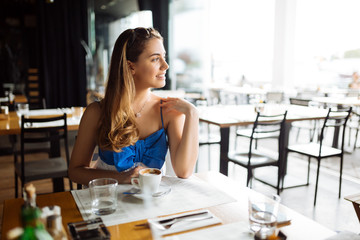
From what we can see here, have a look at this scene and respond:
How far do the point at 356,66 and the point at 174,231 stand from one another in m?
7.19

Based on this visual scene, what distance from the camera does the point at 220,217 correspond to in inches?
37.3

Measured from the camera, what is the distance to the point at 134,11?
22.3 ft

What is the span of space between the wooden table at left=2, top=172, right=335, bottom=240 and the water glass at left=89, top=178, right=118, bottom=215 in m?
0.06

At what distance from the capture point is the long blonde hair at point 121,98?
138 centimetres

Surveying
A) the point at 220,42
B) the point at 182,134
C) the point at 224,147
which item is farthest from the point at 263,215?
the point at 220,42

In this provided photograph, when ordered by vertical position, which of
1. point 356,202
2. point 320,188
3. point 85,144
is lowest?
point 320,188

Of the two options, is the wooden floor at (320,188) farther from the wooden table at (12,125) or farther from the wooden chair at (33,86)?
the wooden chair at (33,86)

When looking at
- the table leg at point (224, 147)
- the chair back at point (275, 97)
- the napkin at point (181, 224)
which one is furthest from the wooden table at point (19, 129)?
the chair back at point (275, 97)

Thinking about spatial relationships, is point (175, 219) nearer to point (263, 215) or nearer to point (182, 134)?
point (263, 215)

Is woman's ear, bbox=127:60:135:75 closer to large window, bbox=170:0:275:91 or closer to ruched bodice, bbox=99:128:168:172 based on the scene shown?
ruched bodice, bbox=99:128:168:172

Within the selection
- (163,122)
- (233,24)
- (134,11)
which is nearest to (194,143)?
(163,122)

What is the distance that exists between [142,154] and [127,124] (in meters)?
0.16

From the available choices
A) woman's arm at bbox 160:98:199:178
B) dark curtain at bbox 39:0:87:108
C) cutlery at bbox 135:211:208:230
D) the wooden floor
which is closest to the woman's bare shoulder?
woman's arm at bbox 160:98:199:178

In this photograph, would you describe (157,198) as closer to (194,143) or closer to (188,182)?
(188,182)
